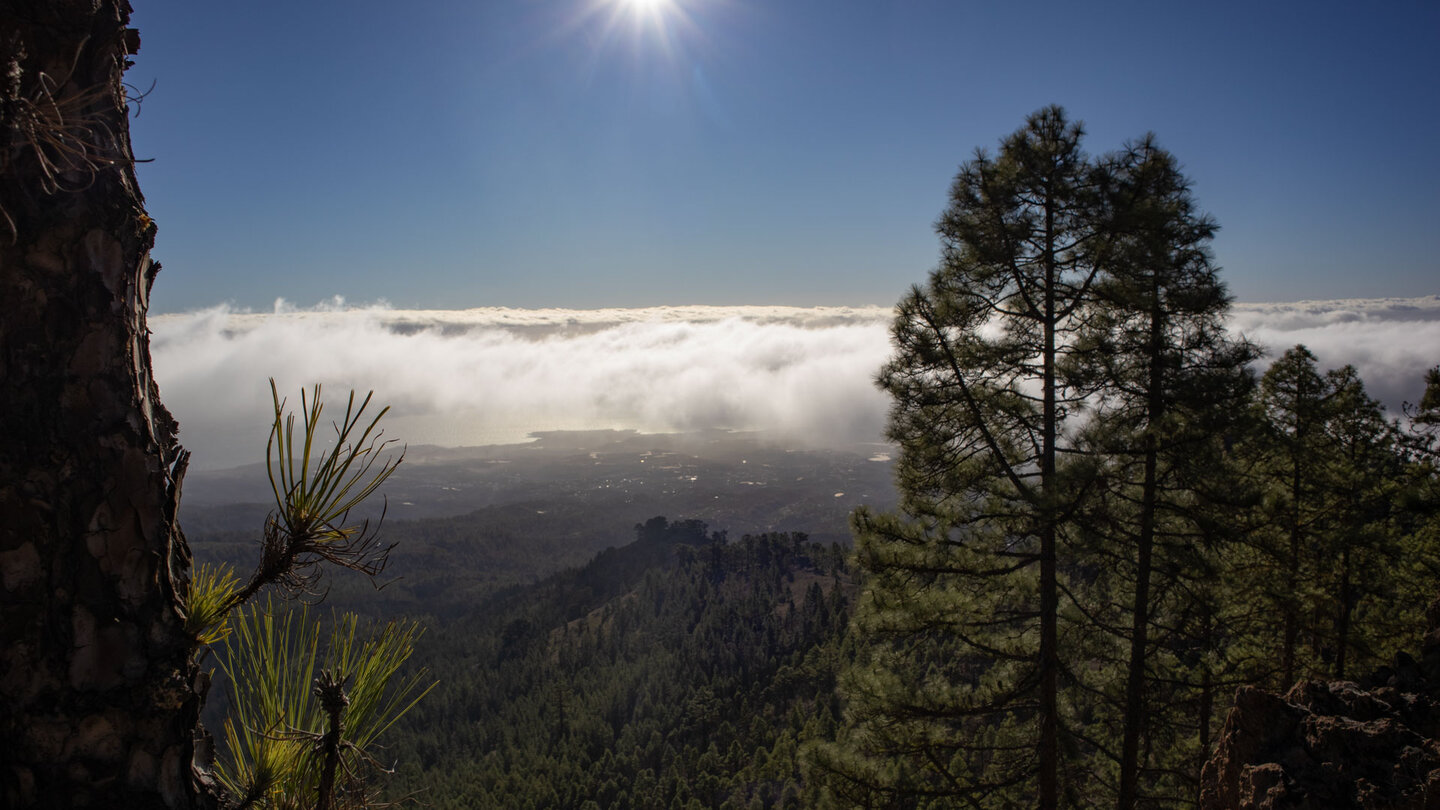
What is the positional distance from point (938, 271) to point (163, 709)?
8271mm

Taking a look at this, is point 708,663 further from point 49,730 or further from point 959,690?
point 49,730

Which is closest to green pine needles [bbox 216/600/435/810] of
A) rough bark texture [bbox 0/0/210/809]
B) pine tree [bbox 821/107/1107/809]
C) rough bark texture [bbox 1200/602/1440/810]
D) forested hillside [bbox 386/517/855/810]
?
rough bark texture [bbox 0/0/210/809]

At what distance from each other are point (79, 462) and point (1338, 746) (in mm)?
9723

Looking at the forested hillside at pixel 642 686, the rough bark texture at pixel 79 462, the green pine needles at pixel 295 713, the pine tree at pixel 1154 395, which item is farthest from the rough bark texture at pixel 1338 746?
the forested hillside at pixel 642 686

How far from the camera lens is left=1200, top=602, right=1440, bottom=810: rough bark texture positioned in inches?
231

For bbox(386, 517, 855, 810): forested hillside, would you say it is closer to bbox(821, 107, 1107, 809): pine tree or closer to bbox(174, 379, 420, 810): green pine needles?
bbox(821, 107, 1107, 809): pine tree

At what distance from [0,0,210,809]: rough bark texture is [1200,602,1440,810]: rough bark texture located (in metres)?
8.95

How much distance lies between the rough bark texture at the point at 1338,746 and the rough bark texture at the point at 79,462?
29.4ft

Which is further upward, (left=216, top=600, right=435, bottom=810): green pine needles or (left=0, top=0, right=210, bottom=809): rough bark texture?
(left=0, top=0, right=210, bottom=809): rough bark texture

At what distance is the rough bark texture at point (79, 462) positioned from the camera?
4.85 feet

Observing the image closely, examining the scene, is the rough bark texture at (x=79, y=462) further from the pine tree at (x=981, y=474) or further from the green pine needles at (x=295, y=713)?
the pine tree at (x=981, y=474)

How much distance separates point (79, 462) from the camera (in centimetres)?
156

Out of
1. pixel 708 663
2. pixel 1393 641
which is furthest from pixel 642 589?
pixel 1393 641

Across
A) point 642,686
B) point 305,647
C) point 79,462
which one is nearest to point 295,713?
point 305,647
